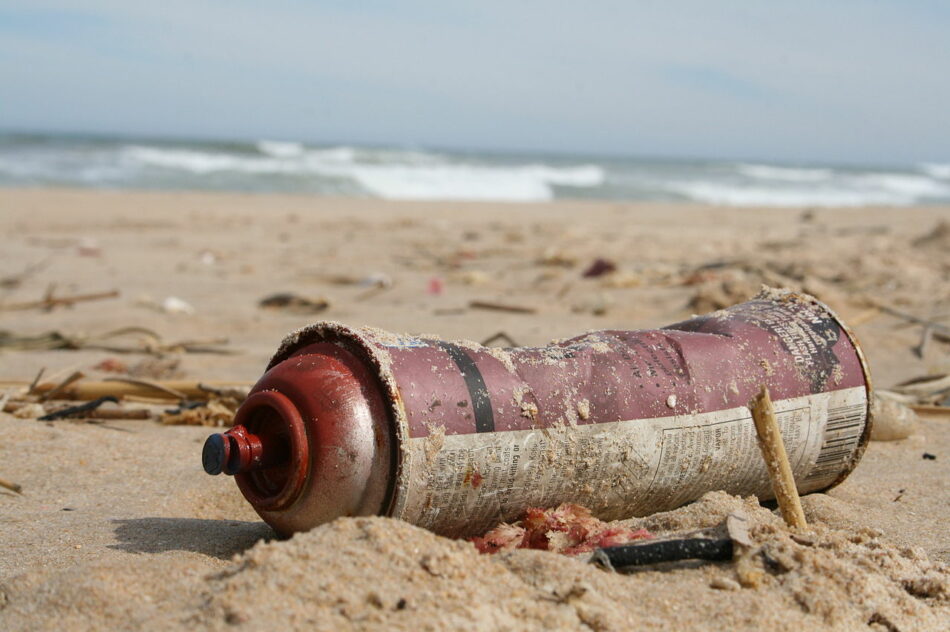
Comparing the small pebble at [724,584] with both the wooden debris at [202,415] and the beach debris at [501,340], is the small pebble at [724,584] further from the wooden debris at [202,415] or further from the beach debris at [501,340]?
the wooden debris at [202,415]

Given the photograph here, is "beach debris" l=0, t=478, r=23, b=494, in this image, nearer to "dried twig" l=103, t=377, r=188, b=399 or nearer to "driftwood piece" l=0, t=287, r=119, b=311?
"dried twig" l=103, t=377, r=188, b=399

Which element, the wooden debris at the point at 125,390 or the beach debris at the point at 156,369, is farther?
the beach debris at the point at 156,369

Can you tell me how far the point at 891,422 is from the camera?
10.1ft

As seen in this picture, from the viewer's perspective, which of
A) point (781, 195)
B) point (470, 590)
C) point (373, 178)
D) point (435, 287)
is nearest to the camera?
point (470, 590)

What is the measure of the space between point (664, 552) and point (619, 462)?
0.83 ft

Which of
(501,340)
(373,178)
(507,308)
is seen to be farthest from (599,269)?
(373,178)

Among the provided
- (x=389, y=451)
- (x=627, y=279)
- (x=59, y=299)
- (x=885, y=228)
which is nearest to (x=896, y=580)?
(x=389, y=451)

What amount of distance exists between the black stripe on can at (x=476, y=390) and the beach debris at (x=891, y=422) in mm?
1777

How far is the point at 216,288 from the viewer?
6680 mm

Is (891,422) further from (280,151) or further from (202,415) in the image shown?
(280,151)

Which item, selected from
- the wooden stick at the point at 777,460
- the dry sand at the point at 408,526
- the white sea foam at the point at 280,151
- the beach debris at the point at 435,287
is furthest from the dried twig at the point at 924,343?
the white sea foam at the point at 280,151

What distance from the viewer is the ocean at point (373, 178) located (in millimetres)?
20922

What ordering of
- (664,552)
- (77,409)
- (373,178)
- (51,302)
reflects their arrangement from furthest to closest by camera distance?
Result: (373,178)
(51,302)
(77,409)
(664,552)

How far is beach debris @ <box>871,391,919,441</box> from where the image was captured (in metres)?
3.08
